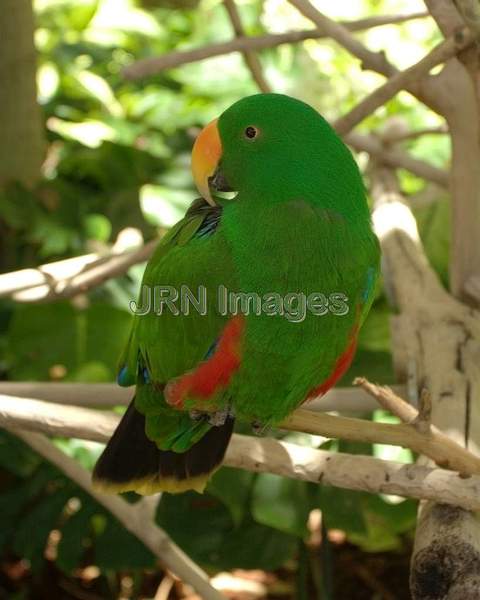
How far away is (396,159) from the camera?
1873 millimetres

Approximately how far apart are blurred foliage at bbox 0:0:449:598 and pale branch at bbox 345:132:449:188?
0.13 m

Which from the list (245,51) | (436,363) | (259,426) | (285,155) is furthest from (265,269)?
(245,51)

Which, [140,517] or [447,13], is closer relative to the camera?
[447,13]

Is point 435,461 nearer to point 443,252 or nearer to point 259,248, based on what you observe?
point 259,248

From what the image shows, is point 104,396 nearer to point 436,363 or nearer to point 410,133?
Answer: point 436,363

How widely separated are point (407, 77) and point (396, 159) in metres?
0.61

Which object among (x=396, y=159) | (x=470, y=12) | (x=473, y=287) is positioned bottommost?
(x=473, y=287)

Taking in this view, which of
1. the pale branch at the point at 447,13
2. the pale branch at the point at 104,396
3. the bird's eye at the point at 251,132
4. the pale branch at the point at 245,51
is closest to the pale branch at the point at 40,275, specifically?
the pale branch at the point at 104,396

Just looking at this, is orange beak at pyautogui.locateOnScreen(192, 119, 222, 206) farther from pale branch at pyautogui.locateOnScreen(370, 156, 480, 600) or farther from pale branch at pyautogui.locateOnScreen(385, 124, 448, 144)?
pale branch at pyautogui.locateOnScreen(385, 124, 448, 144)

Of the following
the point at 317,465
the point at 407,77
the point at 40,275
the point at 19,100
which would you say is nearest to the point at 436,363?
the point at 317,465

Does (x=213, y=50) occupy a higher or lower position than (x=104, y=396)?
higher

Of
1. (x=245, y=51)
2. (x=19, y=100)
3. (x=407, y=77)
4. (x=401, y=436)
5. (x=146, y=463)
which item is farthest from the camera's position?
(x=19, y=100)

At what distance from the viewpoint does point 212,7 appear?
9.30 ft

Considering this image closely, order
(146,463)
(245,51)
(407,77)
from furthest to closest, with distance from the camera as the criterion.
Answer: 1. (245,51)
2. (407,77)
3. (146,463)
